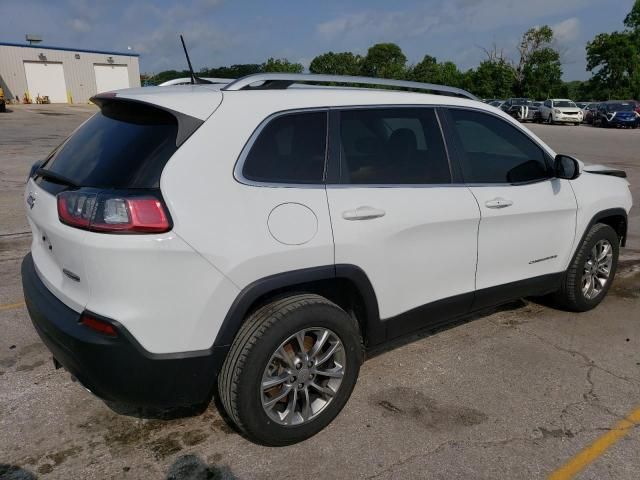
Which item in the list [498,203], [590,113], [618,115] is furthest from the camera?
[590,113]

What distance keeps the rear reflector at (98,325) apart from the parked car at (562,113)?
3673 centimetres

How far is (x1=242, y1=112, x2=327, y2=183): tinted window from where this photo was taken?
256 centimetres

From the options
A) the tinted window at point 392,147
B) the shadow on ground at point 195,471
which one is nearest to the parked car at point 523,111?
the tinted window at point 392,147

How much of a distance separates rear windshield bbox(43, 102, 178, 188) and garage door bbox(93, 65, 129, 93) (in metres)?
49.3

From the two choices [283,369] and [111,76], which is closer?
[283,369]

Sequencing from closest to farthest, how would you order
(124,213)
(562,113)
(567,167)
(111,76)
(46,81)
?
(124,213) → (567,167) → (562,113) → (46,81) → (111,76)

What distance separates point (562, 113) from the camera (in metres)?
34.2

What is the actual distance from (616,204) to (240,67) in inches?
133

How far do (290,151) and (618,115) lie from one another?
34451 mm

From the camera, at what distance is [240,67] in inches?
188

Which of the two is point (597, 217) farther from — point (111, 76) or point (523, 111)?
point (111, 76)

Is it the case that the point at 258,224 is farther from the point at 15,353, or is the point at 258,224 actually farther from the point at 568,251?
the point at 568,251

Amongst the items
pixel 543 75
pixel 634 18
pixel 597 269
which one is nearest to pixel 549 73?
pixel 543 75

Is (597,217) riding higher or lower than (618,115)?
lower
